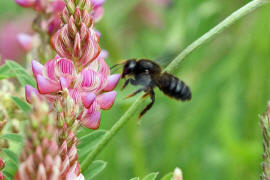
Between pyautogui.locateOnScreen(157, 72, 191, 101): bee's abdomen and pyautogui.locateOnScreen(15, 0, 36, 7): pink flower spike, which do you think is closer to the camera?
pyautogui.locateOnScreen(15, 0, 36, 7): pink flower spike

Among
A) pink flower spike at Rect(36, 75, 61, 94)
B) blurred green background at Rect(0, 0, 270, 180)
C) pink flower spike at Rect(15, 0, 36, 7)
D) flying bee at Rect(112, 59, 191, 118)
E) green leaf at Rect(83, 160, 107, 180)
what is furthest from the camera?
blurred green background at Rect(0, 0, 270, 180)

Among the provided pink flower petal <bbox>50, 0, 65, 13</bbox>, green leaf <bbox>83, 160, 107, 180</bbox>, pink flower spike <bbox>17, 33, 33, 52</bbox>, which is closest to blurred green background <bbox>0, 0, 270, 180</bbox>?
pink flower spike <bbox>17, 33, 33, 52</bbox>

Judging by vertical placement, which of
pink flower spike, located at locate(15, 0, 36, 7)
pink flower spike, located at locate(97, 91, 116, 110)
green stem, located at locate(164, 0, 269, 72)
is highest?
green stem, located at locate(164, 0, 269, 72)

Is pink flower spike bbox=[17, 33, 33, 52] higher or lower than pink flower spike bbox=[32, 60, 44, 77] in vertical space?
lower

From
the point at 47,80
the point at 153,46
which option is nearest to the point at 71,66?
the point at 47,80

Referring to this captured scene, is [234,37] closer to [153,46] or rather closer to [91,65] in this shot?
[153,46]

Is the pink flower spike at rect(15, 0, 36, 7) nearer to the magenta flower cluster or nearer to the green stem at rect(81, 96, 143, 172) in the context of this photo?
the magenta flower cluster

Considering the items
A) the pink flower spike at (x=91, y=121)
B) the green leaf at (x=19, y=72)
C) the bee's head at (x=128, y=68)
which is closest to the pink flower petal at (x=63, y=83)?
the pink flower spike at (x=91, y=121)
